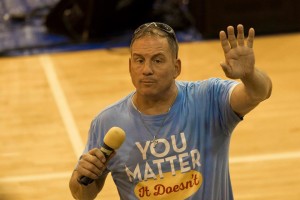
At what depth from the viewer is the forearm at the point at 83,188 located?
12.0 ft

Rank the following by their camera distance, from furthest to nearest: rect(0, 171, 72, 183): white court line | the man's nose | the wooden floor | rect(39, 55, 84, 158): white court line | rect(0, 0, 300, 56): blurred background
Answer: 1. rect(0, 0, 300, 56): blurred background
2. rect(39, 55, 84, 158): white court line
3. rect(0, 171, 72, 183): white court line
4. the wooden floor
5. the man's nose

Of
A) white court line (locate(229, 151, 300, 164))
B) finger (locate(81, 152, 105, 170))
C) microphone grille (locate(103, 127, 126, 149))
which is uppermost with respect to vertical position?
microphone grille (locate(103, 127, 126, 149))

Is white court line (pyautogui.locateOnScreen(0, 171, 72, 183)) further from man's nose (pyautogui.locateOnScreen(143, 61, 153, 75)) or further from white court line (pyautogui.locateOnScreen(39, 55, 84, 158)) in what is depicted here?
man's nose (pyautogui.locateOnScreen(143, 61, 153, 75))

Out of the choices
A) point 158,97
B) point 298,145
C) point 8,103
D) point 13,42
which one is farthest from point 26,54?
point 158,97

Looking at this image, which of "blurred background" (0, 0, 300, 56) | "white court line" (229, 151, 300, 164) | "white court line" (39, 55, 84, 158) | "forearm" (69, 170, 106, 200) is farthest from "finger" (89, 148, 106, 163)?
"blurred background" (0, 0, 300, 56)

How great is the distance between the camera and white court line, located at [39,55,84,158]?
7.63 metres

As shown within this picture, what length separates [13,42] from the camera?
444 inches

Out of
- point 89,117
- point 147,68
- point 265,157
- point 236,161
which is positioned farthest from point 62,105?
point 147,68

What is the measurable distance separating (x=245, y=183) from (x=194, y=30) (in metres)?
5.27

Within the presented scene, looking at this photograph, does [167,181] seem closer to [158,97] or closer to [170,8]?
[158,97]

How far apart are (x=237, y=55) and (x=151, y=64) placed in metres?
0.42

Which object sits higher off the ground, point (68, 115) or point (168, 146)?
point (168, 146)

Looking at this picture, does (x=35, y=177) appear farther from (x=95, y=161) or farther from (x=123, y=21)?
(x=123, y=21)

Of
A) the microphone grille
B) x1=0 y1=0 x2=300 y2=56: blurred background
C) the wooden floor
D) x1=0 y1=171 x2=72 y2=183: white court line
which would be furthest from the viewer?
x1=0 y1=0 x2=300 y2=56: blurred background
